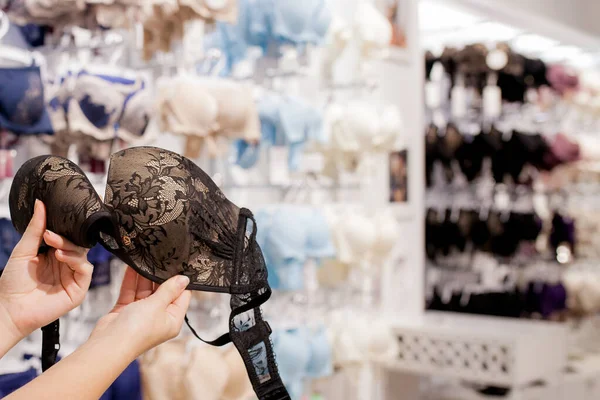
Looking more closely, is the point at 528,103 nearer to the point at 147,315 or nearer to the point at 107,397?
the point at 107,397

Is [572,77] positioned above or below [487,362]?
above

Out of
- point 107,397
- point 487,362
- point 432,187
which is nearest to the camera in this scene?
point 107,397

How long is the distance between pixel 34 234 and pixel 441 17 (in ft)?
17.1

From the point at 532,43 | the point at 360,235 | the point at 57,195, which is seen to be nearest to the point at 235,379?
the point at 360,235

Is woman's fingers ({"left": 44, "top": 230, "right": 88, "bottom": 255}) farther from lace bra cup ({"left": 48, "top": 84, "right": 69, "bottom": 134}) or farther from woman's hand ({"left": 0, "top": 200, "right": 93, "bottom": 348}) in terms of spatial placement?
lace bra cup ({"left": 48, "top": 84, "right": 69, "bottom": 134})

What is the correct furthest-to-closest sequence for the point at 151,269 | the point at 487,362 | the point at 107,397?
the point at 487,362 < the point at 107,397 < the point at 151,269

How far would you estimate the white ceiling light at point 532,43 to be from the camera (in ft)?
22.8

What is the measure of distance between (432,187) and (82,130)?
3.70 meters

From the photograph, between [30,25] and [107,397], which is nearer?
[107,397]

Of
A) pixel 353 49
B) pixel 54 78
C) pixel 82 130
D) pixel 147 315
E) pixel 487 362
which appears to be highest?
pixel 353 49

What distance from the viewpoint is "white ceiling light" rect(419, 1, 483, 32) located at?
19.4 ft

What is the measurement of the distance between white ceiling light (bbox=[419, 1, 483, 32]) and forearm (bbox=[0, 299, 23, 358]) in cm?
449

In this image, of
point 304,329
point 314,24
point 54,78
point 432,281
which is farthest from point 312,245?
point 432,281

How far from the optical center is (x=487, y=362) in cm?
445
